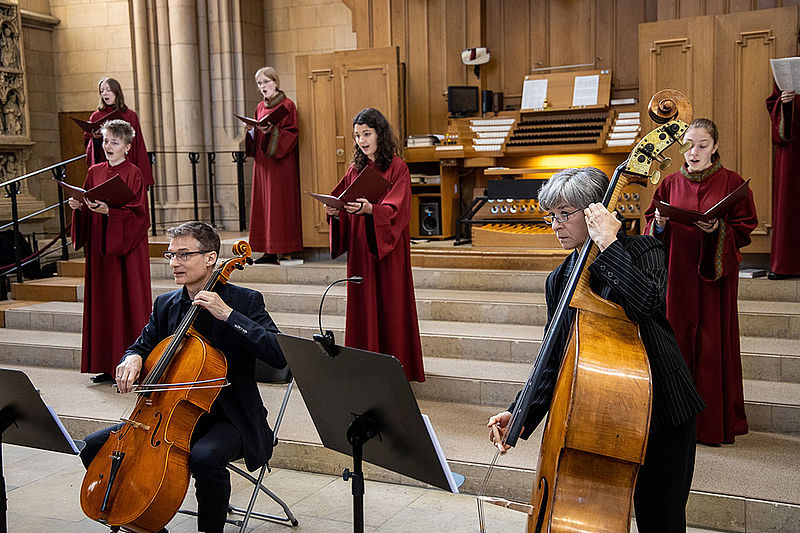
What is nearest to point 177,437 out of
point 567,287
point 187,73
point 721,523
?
point 567,287

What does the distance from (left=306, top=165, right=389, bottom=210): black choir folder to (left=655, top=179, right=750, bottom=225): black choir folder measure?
156 centimetres

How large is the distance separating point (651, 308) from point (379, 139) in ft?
9.86

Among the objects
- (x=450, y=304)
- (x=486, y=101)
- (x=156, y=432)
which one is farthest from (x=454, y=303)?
(x=156, y=432)

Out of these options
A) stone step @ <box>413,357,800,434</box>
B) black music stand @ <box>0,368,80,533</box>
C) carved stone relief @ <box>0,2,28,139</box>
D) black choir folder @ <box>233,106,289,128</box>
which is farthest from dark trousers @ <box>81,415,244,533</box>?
carved stone relief @ <box>0,2,28,139</box>

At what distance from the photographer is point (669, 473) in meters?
2.43

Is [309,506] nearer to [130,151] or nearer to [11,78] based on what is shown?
[130,151]

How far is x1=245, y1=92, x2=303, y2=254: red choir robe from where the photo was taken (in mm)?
7598

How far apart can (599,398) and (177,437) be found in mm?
1661

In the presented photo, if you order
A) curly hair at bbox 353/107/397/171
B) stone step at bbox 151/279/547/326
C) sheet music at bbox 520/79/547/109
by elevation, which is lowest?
stone step at bbox 151/279/547/326

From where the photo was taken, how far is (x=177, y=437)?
121 inches

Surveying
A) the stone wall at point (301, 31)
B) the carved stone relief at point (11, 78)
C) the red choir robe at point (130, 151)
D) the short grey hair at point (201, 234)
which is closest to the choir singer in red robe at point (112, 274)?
the red choir robe at point (130, 151)

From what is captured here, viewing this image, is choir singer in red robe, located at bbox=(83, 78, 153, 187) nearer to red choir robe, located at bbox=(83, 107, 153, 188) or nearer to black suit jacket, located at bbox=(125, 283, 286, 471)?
red choir robe, located at bbox=(83, 107, 153, 188)

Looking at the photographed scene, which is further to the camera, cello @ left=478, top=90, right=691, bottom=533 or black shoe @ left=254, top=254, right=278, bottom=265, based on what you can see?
black shoe @ left=254, top=254, right=278, bottom=265

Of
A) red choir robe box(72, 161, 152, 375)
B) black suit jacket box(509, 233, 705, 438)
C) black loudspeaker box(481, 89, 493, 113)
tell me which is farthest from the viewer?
black loudspeaker box(481, 89, 493, 113)
